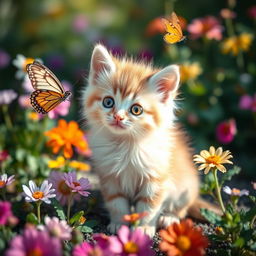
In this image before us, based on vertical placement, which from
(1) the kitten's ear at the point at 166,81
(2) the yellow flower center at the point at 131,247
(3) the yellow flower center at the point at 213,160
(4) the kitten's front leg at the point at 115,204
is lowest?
(4) the kitten's front leg at the point at 115,204

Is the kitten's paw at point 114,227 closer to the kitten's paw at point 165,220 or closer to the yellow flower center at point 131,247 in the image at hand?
the kitten's paw at point 165,220

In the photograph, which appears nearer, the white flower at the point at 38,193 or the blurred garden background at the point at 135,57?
the white flower at the point at 38,193

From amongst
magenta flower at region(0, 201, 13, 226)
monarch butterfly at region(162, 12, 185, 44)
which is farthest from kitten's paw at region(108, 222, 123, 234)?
monarch butterfly at region(162, 12, 185, 44)

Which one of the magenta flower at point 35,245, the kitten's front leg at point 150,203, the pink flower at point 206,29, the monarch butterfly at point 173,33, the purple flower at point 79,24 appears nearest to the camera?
the magenta flower at point 35,245

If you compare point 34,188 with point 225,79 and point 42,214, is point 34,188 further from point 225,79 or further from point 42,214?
point 225,79

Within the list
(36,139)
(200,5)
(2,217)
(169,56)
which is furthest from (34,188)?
(200,5)

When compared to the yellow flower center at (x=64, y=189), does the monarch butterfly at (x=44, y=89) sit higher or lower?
higher

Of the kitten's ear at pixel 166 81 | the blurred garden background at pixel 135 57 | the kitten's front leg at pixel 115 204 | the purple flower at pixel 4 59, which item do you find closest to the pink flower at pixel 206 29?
the blurred garden background at pixel 135 57
